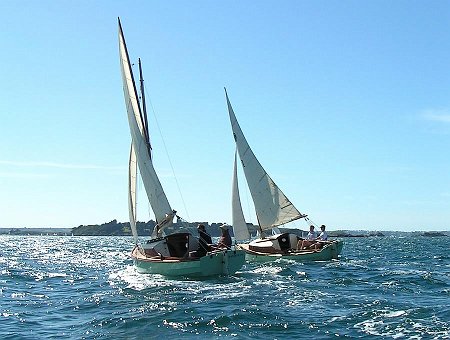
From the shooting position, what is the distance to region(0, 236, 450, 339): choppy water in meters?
16.6

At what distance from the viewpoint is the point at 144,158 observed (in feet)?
117

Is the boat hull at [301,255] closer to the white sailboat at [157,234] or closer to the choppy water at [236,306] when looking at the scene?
the white sailboat at [157,234]

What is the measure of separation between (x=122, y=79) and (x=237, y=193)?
1341 cm

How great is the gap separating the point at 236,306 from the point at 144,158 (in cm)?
1738

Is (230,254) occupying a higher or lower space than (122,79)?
lower

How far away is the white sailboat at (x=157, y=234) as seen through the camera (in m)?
28.9

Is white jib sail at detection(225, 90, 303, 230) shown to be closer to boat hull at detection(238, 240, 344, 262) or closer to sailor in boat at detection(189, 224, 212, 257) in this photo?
boat hull at detection(238, 240, 344, 262)

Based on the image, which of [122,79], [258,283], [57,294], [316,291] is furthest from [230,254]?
[122,79]

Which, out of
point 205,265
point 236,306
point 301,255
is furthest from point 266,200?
point 236,306

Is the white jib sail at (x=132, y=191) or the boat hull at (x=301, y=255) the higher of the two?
the white jib sail at (x=132, y=191)

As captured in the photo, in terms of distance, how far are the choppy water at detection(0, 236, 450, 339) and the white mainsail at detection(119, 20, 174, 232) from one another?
4720 millimetres

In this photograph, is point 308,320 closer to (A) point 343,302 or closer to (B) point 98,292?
(A) point 343,302

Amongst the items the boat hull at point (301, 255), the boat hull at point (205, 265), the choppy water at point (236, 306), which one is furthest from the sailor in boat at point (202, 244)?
the boat hull at point (301, 255)

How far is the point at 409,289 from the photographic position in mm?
25078
